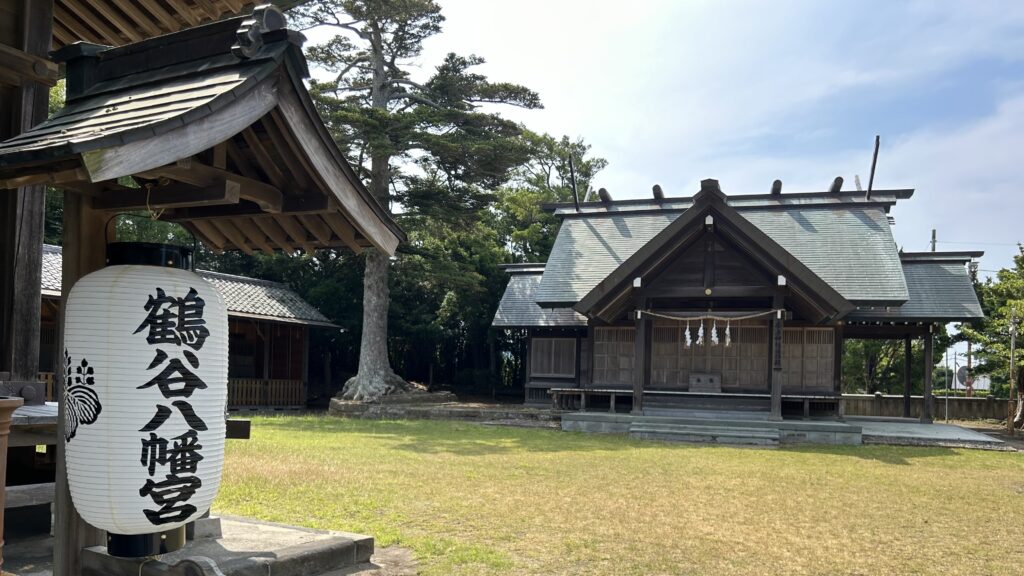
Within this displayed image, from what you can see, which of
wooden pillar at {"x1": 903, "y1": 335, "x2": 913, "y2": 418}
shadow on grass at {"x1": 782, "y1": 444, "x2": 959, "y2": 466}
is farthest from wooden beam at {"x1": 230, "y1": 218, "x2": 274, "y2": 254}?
wooden pillar at {"x1": 903, "y1": 335, "x2": 913, "y2": 418}

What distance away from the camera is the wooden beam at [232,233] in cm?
505

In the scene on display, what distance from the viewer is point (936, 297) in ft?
59.4

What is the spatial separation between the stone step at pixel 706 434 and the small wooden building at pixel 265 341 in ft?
37.9

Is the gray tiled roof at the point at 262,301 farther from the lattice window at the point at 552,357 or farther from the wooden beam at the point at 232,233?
the wooden beam at the point at 232,233

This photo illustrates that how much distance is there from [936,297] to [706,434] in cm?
731

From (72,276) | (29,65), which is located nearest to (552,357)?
(29,65)

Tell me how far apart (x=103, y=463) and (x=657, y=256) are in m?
13.7

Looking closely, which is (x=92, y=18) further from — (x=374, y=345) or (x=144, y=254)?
(x=374, y=345)

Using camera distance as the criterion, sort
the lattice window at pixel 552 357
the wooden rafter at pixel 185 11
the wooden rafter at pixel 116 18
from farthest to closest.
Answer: the lattice window at pixel 552 357 → the wooden rafter at pixel 185 11 → the wooden rafter at pixel 116 18

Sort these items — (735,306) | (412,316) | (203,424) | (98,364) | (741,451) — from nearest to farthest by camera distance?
(98,364)
(203,424)
(741,451)
(735,306)
(412,316)

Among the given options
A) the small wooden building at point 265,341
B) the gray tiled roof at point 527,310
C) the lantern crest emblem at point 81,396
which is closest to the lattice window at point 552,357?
the gray tiled roof at point 527,310

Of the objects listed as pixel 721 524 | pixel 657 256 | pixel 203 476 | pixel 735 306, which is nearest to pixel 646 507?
pixel 721 524

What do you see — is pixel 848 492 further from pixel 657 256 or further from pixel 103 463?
pixel 103 463

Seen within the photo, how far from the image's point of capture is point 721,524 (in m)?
7.46
